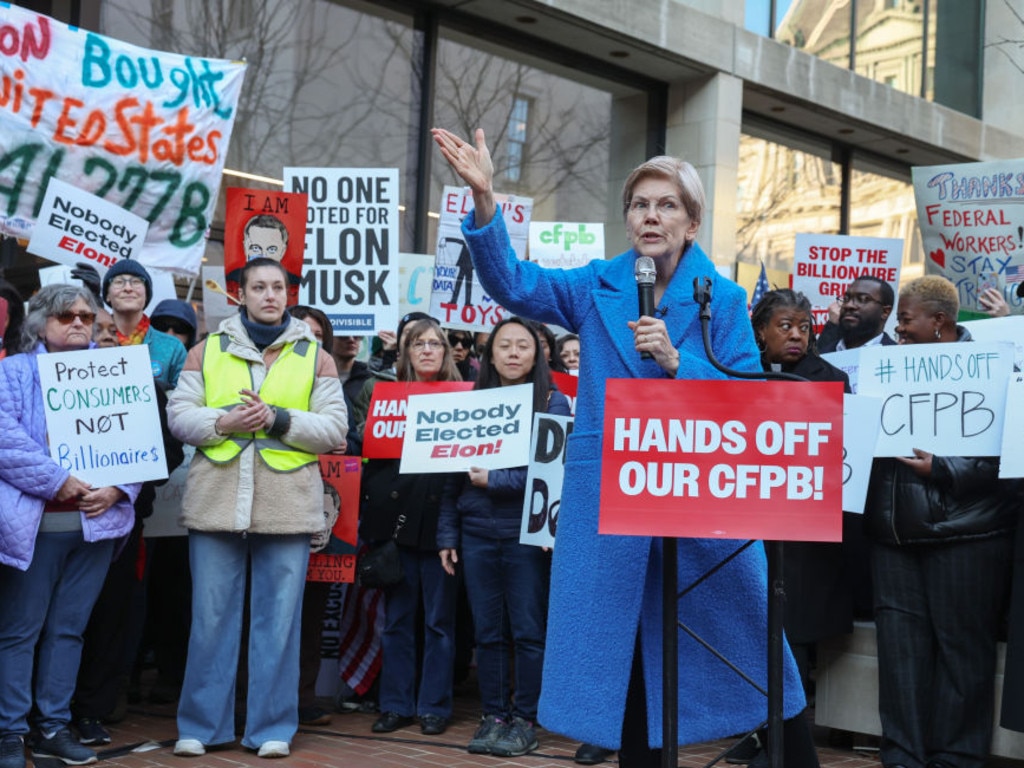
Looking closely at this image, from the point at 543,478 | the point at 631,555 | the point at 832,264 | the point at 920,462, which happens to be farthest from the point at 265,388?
the point at 832,264

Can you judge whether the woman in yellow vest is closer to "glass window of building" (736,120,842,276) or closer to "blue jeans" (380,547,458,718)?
"blue jeans" (380,547,458,718)

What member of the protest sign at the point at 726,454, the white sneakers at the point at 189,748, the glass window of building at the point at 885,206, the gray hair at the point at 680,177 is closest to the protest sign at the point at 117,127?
the white sneakers at the point at 189,748

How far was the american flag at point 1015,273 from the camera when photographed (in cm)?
906

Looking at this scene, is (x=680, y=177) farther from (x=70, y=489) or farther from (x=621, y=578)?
(x=70, y=489)

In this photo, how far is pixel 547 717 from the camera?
11.2 ft

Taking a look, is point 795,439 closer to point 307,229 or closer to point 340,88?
point 307,229

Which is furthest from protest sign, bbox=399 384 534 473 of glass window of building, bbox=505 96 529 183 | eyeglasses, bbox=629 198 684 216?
glass window of building, bbox=505 96 529 183

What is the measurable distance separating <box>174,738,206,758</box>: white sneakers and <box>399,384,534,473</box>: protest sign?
1649 millimetres

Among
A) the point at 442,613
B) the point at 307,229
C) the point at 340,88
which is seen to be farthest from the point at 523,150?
the point at 442,613

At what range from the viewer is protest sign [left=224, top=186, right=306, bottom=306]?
302 inches

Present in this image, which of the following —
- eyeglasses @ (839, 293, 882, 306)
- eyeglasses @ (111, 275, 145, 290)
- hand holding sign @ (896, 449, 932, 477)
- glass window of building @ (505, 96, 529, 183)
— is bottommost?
hand holding sign @ (896, 449, 932, 477)

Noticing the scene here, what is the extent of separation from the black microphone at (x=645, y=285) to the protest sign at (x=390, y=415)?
151 inches

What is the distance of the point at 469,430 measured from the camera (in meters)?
6.91

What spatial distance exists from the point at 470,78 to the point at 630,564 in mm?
10794
